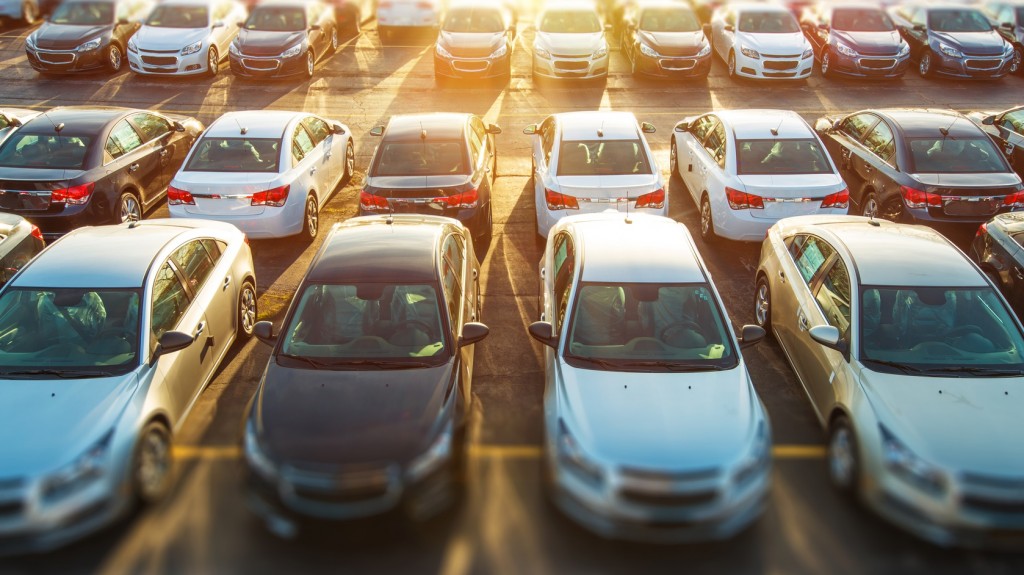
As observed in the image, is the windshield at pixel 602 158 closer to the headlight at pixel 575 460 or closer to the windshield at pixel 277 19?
the headlight at pixel 575 460

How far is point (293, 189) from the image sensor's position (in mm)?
11094

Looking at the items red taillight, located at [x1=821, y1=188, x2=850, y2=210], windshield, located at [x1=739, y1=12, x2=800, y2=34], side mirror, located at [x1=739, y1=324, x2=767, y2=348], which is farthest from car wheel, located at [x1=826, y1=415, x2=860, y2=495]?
windshield, located at [x1=739, y1=12, x2=800, y2=34]

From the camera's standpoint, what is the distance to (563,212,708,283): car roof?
7.24 meters

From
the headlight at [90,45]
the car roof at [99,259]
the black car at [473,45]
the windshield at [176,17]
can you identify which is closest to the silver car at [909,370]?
the car roof at [99,259]

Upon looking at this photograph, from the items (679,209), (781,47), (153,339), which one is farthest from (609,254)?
(781,47)

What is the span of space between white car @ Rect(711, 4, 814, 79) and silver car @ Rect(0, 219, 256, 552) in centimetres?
1429

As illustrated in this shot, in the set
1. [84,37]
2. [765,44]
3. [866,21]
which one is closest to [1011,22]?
[866,21]

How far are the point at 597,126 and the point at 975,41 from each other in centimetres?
1281

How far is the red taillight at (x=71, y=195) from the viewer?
10.9m

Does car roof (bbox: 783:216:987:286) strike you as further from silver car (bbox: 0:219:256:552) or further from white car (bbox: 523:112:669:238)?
silver car (bbox: 0:219:256:552)

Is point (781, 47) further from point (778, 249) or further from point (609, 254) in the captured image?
point (609, 254)

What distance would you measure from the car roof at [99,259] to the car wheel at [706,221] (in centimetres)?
669

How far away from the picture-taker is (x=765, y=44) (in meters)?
19.1

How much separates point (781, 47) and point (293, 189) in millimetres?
12680
